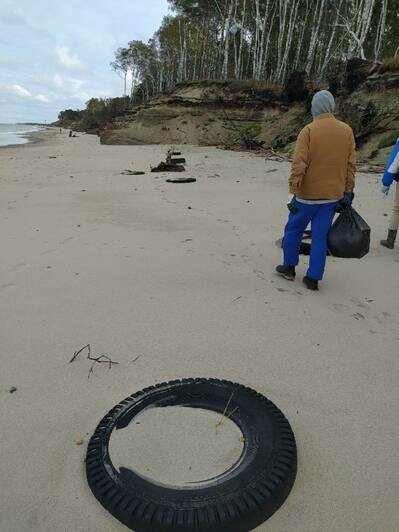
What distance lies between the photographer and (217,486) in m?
1.35

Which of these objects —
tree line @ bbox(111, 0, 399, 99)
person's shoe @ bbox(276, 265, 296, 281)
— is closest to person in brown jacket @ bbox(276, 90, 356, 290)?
person's shoe @ bbox(276, 265, 296, 281)

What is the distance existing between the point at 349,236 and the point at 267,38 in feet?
87.5

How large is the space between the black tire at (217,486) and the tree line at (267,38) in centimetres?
1951

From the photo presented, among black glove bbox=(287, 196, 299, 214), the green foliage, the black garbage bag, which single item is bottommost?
the black garbage bag

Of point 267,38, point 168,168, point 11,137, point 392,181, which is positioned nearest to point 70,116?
point 11,137

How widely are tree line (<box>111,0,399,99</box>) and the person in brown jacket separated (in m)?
16.9

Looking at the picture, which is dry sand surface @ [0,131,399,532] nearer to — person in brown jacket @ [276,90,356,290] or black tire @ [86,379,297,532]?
black tire @ [86,379,297,532]

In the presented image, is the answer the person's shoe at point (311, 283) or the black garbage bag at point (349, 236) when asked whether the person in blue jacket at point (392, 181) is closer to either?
the black garbage bag at point (349, 236)

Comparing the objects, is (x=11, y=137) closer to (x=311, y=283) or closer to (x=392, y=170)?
(x=392, y=170)

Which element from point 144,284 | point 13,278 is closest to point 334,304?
point 144,284

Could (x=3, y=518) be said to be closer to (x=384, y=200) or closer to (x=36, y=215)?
(x=36, y=215)

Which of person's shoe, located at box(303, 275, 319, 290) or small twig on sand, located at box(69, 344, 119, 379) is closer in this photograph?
small twig on sand, located at box(69, 344, 119, 379)

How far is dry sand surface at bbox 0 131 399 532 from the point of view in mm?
1478

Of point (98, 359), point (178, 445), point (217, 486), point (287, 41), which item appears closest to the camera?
point (217, 486)
